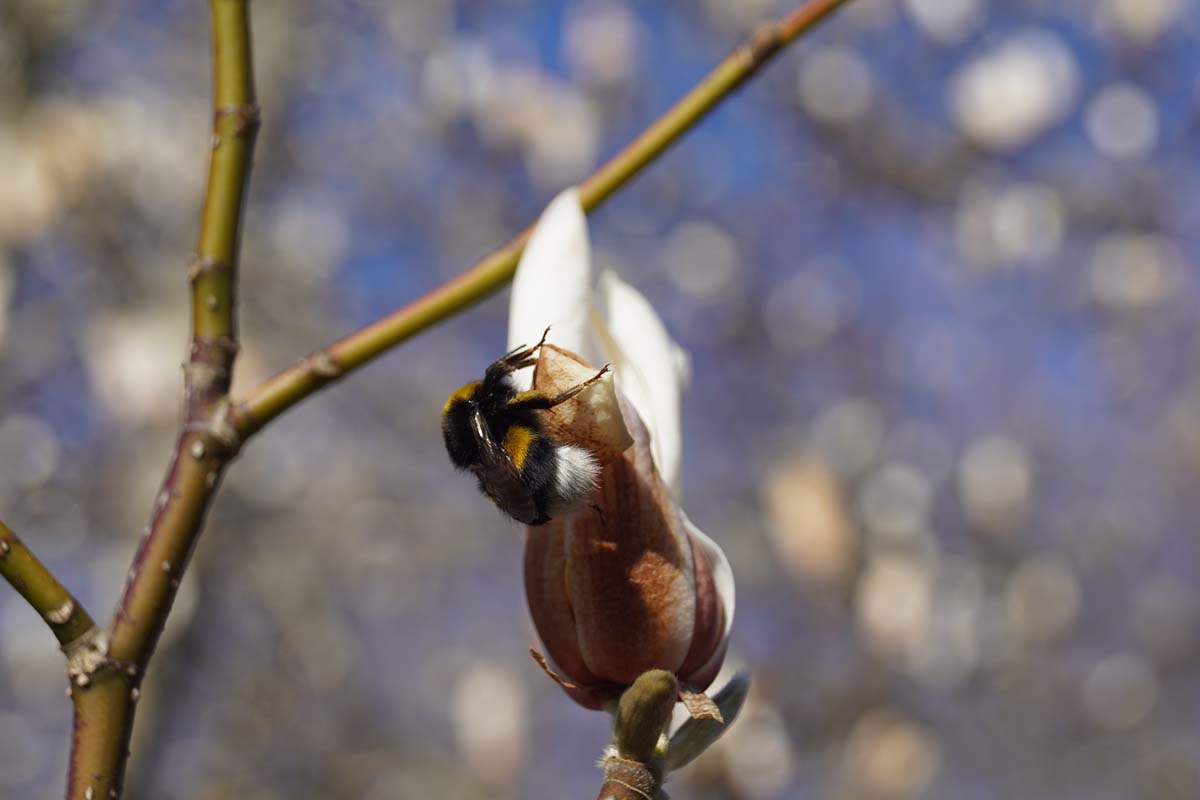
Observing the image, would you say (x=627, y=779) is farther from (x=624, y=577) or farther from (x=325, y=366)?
(x=325, y=366)

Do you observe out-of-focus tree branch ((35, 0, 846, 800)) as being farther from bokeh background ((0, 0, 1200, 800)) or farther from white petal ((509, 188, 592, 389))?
bokeh background ((0, 0, 1200, 800))

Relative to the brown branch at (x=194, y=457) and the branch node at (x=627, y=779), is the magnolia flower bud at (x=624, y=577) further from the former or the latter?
the brown branch at (x=194, y=457)

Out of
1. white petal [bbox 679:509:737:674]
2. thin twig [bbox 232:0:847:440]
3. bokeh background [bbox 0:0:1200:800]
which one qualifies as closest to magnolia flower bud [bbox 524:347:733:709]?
white petal [bbox 679:509:737:674]

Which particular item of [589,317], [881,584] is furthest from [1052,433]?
[589,317]

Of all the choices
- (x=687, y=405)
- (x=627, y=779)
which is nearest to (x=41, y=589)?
(x=627, y=779)

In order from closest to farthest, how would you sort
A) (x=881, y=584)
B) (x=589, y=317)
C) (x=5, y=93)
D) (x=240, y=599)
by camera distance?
(x=589, y=317)
(x=5, y=93)
(x=881, y=584)
(x=240, y=599)

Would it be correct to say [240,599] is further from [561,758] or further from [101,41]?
[561,758]

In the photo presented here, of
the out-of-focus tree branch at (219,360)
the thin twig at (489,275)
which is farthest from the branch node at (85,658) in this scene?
the thin twig at (489,275)
